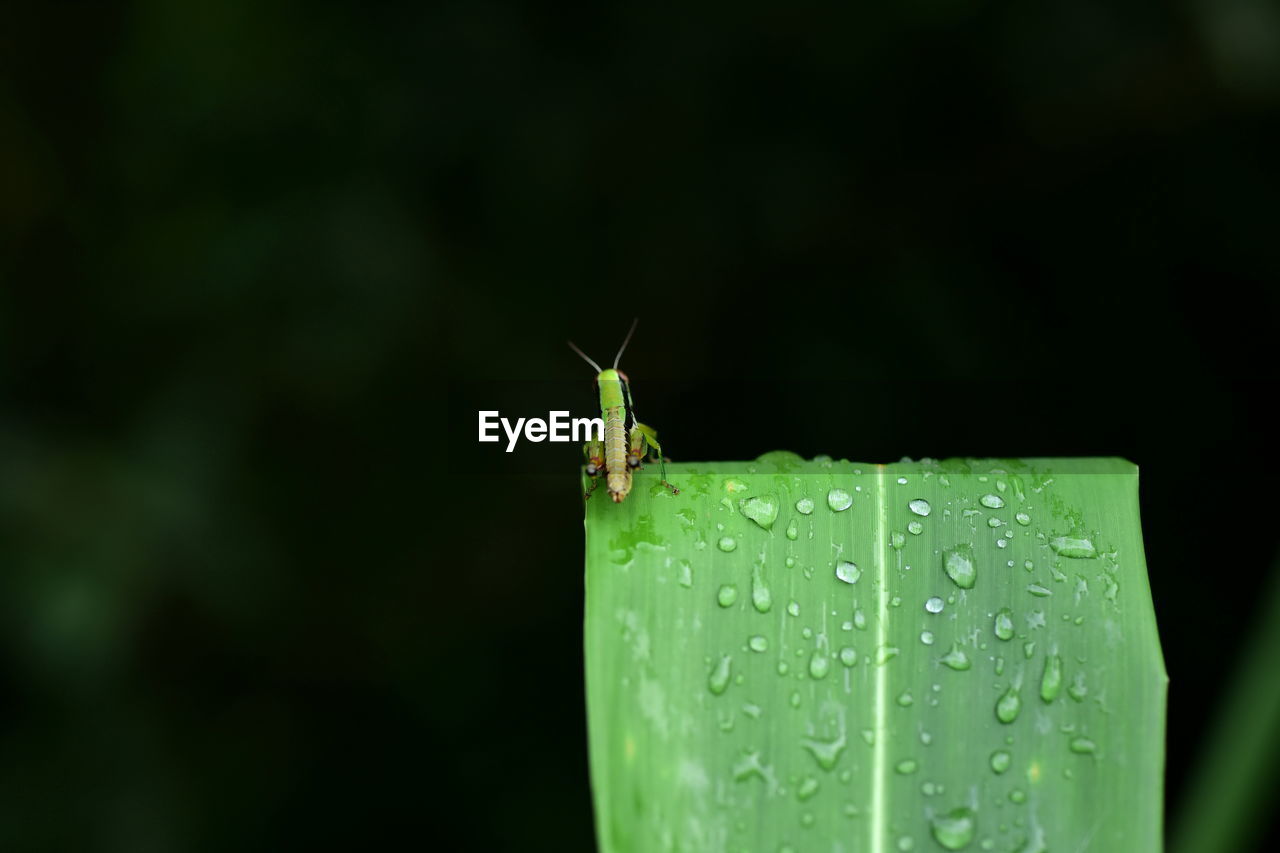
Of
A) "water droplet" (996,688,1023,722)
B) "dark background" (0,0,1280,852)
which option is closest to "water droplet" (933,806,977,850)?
"water droplet" (996,688,1023,722)

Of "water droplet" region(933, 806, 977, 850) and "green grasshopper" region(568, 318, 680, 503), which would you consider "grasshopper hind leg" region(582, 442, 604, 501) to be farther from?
"water droplet" region(933, 806, 977, 850)

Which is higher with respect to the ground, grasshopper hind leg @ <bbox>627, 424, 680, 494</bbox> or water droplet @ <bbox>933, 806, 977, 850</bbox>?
grasshopper hind leg @ <bbox>627, 424, 680, 494</bbox>

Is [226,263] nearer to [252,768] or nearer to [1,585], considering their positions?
[1,585]

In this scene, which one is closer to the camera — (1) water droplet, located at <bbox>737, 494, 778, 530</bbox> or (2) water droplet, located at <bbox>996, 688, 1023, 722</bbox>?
(2) water droplet, located at <bbox>996, 688, 1023, 722</bbox>

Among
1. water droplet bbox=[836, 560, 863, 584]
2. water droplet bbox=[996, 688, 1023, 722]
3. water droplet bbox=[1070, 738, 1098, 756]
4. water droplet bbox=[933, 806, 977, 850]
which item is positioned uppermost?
water droplet bbox=[836, 560, 863, 584]

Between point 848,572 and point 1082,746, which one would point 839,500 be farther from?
point 1082,746

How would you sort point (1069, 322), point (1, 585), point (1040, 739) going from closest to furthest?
point (1040, 739), point (1, 585), point (1069, 322)

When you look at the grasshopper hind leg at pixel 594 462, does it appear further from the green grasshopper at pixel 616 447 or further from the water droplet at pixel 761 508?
the water droplet at pixel 761 508

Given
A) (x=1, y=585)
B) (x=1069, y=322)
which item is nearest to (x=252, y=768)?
(x=1, y=585)
